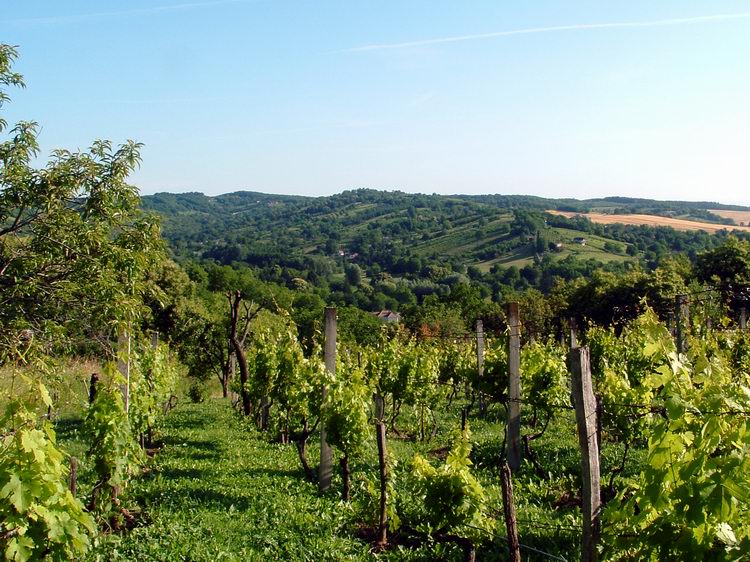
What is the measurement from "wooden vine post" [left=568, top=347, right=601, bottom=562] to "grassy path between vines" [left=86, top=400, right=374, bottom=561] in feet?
8.95

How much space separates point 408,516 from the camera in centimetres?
754

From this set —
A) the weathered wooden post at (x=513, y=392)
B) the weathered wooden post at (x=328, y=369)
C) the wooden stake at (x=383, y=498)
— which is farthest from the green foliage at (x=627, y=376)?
the weathered wooden post at (x=328, y=369)

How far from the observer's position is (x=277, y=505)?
→ 8016 mm

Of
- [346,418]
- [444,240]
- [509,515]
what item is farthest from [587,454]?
[444,240]

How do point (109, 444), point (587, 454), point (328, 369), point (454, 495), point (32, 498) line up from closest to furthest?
point (32, 498), point (587, 454), point (454, 495), point (109, 444), point (328, 369)

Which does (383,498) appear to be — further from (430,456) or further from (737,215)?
(737,215)

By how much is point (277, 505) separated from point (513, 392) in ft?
13.7

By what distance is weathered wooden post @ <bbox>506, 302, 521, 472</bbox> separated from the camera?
32.8 ft

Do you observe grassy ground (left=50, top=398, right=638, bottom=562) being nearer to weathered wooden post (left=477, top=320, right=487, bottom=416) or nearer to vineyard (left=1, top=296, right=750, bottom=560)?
vineyard (left=1, top=296, right=750, bottom=560)

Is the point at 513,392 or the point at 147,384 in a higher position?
the point at 513,392

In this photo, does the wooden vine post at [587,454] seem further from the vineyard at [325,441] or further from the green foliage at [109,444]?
the green foliage at [109,444]

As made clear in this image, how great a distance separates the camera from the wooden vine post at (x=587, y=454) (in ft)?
14.6

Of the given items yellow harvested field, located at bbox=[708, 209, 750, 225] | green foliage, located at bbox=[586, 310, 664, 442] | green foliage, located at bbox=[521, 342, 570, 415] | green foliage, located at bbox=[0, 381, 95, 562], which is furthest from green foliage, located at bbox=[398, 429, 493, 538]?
yellow harvested field, located at bbox=[708, 209, 750, 225]

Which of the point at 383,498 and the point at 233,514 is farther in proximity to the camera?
the point at 233,514
